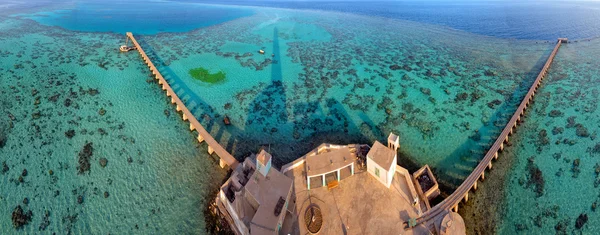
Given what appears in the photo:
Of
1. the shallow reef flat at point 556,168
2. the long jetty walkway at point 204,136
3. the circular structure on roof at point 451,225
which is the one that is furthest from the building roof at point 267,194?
the shallow reef flat at point 556,168

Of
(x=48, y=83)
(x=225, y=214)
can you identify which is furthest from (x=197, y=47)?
(x=225, y=214)

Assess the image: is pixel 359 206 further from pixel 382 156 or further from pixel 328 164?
pixel 382 156

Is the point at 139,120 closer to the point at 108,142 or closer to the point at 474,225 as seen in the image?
the point at 108,142

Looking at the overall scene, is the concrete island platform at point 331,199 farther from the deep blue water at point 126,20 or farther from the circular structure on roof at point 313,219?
the deep blue water at point 126,20

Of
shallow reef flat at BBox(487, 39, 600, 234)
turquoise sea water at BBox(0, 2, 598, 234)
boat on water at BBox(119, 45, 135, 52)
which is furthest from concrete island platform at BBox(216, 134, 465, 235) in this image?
boat on water at BBox(119, 45, 135, 52)

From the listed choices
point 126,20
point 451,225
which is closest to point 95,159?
point 451,225

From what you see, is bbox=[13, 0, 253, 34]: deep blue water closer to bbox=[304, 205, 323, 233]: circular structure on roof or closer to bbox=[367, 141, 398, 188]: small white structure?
bbox=[367, 141, 398, 188]: small white structure
